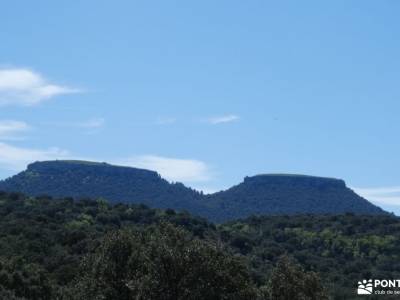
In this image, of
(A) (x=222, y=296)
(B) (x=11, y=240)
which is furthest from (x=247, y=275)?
(B) (x=11, y=240)

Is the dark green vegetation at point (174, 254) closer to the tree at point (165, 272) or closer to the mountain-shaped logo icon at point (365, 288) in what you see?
the tree at point (165, 272)

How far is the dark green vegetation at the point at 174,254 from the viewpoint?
3391 cm

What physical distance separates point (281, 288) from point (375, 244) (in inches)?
3151

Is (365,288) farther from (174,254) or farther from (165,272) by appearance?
(165,272)

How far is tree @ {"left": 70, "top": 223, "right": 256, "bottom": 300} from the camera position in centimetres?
3331

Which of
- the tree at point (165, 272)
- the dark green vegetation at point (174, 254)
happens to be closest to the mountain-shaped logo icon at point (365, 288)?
the dark green vegetation at point (174, 254)

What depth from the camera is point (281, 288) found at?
1486 inches

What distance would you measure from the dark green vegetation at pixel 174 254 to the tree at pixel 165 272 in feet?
0.17

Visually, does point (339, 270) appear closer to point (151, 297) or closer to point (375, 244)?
point (375, 244)

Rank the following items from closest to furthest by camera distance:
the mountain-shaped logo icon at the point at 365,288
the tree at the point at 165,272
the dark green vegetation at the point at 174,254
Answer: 1. the tree at the point at 165,272
2. the dark green vegetation at the point at 174,254
3. the mountain-shaped logo icon at the point at 365,288

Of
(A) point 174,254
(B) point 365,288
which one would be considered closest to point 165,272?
(A) point 174,254

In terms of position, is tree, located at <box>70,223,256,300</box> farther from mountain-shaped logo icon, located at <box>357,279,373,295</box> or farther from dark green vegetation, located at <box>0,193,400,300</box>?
mountain-shaped logo icon, located at <box>357,279,373,295</box>

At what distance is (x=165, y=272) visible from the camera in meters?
33.8

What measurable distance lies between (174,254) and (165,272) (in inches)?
38.9
